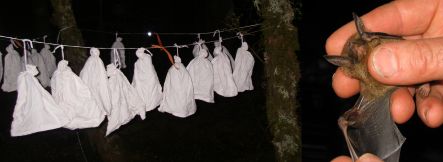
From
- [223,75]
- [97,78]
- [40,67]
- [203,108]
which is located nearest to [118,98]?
[97,78]

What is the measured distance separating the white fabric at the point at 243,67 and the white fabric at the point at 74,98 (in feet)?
5.86

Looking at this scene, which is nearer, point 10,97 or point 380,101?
point 380,101

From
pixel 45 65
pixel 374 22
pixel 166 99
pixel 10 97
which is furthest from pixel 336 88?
pixel 10 97

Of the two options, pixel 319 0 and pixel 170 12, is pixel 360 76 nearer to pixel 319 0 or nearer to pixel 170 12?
pixel 319 0

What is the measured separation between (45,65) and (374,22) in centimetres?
432

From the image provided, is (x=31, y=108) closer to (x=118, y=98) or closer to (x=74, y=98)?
(x=74, y=98)

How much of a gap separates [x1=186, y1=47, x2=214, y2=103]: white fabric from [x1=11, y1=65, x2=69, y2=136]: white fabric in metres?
1.51

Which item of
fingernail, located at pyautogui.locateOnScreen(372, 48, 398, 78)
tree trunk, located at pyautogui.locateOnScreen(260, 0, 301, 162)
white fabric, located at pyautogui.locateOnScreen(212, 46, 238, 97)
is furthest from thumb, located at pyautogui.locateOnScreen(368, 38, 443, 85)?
white fabric, located at pyautogui.locateOnScreen(212, 46, 238, 97)

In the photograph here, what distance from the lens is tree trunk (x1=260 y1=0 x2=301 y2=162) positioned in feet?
9.70

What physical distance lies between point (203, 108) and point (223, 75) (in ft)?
11.2

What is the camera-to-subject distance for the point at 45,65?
4.31m

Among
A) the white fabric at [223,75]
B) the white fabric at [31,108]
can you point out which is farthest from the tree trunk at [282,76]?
the white fabric at [31,108]

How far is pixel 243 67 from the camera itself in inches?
149

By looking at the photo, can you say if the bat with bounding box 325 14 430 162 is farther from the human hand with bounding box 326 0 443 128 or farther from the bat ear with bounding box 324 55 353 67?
the human hand with bounding box 326 0 443 128
